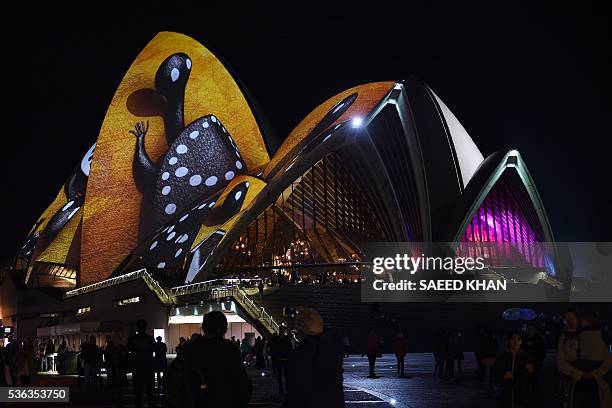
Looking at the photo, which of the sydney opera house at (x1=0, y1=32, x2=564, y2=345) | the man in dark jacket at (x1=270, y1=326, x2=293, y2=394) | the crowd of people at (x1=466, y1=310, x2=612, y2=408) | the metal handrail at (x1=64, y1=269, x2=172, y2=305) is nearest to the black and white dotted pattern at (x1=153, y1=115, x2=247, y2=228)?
the sydney opera house at (x1=0, y1=32, x2=564, y2=345)

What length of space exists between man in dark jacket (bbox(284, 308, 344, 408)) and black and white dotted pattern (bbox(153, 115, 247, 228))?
47.7 metres

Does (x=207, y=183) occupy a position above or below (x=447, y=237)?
above

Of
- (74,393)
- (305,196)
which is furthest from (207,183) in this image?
(74,393)

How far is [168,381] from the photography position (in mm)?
5930

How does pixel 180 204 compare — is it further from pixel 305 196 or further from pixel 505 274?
pixel 505 274

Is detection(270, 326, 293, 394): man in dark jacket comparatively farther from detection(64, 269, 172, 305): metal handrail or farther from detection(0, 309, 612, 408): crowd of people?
detection(64, 269, 172, 305): metal handrail

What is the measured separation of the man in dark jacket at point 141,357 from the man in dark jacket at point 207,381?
6.44 metres

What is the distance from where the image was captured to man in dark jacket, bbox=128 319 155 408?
12648 mm

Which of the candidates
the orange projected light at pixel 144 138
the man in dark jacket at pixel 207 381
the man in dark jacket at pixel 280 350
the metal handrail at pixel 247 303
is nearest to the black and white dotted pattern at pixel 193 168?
the orange projected light at pixel 144 138

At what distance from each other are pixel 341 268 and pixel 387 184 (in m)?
5.84

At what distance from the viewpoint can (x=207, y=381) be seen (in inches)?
234

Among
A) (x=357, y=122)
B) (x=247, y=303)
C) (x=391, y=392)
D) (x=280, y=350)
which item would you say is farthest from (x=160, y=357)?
(x=357, y=122)

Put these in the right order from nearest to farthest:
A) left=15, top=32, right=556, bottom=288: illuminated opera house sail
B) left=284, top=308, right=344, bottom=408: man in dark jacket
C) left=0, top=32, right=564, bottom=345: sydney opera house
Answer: left=284, top=308, right=344, bottom=408: man in dark jacket < left=0, top=32, right=564, bottom=345: sydney opera house < left=15, top=32, right=556, bottom=288: illuminated opera house sail

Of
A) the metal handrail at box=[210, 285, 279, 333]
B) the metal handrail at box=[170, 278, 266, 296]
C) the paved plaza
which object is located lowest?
the paved plaza
